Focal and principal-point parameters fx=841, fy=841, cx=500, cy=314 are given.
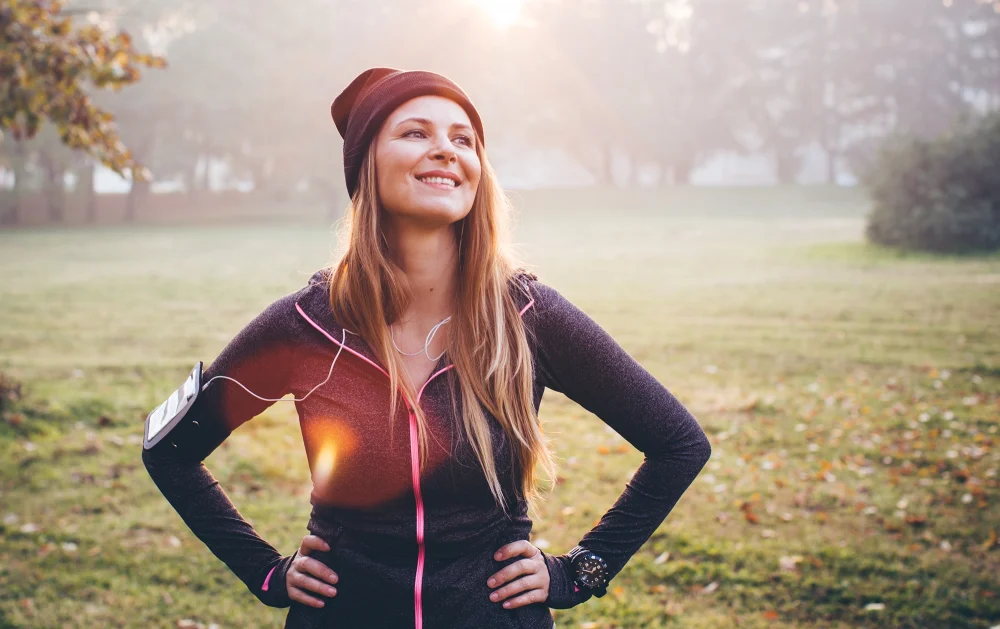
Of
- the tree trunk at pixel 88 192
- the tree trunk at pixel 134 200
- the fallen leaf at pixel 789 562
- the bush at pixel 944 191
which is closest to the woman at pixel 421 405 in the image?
the fallen leaf at pixel 789 562

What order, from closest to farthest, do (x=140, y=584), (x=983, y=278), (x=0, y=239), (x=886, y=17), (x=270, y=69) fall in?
(x=140, y=584) < (x=983, y=278) < (x=0, y=239) < (x=270, y=69) < (x=886, y=17)

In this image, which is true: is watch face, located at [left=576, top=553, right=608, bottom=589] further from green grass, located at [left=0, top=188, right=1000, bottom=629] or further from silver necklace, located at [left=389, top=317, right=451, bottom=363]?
green grass, located at [left=0, top=188, right=1000, bottom=629]

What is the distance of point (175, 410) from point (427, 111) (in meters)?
1.04

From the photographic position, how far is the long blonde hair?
2117mm

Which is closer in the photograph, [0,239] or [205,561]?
[205,561]

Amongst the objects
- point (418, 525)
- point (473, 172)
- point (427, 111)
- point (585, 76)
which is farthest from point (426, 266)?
point (585, 76)

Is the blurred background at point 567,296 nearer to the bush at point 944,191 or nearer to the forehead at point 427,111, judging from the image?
the bush at point 944,191

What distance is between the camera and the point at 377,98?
2.24 metres

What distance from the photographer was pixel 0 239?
33281 millimetres

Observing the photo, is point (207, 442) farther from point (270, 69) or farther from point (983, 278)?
point (270, 69)

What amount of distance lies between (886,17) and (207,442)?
2230 inches

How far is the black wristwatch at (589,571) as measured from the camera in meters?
2.28

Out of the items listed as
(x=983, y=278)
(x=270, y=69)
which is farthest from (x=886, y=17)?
(x=983, y=278)

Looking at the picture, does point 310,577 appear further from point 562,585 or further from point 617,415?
point 617,415
